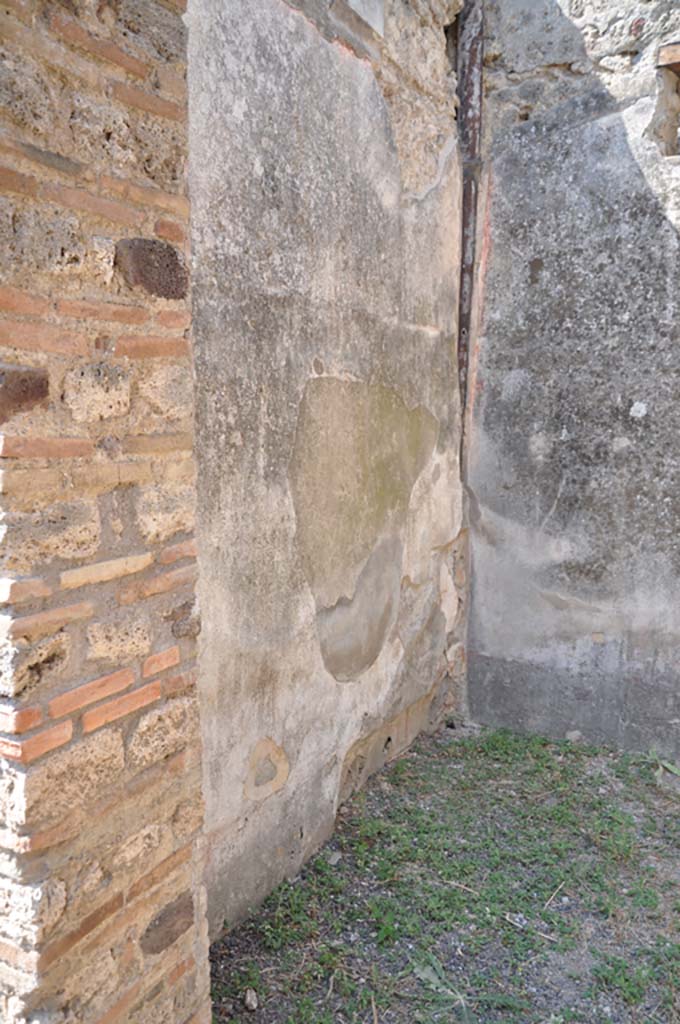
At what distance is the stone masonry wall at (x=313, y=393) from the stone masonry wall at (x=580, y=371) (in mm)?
264

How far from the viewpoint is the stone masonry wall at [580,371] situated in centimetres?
327

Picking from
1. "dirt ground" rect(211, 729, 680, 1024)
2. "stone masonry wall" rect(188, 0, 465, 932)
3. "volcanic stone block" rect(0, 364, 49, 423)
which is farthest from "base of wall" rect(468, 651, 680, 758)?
"volcanic stone block" rect(0, 364, 49, 423)

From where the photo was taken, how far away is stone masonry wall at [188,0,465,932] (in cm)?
214

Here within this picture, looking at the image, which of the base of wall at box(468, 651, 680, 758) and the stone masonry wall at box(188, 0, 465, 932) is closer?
the stone masonry wall at box(188, 0, 465, 932)

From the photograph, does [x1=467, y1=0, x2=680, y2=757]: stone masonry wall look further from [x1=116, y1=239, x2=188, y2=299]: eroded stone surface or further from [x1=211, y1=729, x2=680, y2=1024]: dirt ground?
[x1=116, y1=239, x2=188, y2=299]: eroded stone surface

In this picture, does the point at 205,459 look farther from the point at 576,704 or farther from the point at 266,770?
the point at 576,704

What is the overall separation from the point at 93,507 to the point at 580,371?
2.60 meters

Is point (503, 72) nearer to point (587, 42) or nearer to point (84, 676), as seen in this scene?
point (587, 42)

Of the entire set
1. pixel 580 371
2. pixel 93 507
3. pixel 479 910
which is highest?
pixel 580 371

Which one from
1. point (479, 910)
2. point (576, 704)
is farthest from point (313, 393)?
point (576, 704)

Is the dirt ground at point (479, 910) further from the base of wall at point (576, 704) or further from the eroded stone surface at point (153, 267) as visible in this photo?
the eroded stone surface at point (153, 267)

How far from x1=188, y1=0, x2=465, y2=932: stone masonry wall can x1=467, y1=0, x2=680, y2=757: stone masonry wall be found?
0.87 feet

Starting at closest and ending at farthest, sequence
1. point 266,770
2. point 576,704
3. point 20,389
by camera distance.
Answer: point 20,389
point 266,770
point 576,704

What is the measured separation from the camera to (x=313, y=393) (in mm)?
2551
